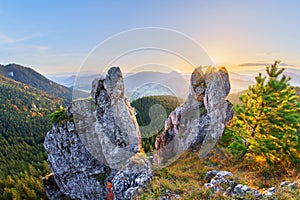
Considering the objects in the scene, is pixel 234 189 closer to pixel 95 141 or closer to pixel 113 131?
pixel 113 131

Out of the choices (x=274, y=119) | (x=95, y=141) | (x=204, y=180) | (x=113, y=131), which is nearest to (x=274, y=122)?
(x=274, y=119)

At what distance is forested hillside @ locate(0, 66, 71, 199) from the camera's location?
1816 inches

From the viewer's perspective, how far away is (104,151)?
22.4m

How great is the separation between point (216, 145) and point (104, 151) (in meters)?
13.1

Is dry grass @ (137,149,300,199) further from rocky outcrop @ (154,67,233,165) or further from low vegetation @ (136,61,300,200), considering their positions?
rocky outcrop @ (154,67,233,165)

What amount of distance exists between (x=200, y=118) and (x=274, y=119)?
420 inches

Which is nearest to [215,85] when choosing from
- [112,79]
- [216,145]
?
[216,145]

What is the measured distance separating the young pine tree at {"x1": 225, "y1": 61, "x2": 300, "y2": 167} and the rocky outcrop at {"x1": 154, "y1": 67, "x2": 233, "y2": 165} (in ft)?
24.5

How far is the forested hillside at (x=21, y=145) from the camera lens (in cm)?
4612

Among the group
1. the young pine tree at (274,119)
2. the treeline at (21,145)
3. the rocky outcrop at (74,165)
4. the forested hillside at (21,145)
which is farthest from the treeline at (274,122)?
the forested hillside at (21,145)

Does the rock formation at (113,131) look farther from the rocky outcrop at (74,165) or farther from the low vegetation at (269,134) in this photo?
the low vegetation at (269,134)

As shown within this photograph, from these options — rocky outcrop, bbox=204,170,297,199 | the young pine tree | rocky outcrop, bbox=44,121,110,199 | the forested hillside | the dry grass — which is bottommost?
the forested hillside

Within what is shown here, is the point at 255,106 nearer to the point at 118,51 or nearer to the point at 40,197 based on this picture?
the point at 118,51

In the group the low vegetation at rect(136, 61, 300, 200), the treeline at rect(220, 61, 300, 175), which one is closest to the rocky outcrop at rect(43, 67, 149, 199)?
the low vegetation at rect(136, 61, 300, 200)
